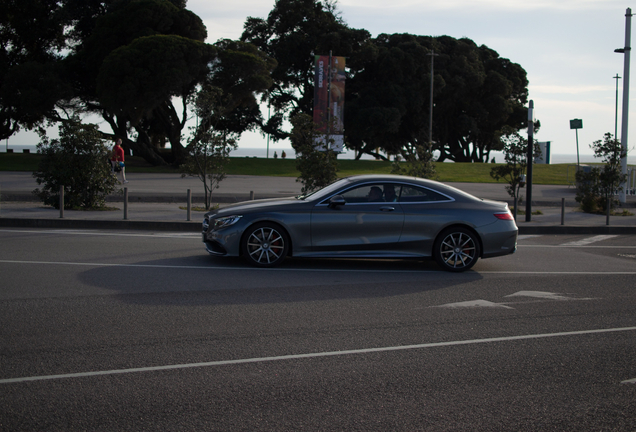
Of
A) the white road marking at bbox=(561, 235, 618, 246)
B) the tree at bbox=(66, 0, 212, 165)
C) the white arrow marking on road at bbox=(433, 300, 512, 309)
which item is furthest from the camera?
the tree at bbox=(66, 0, 212, 165)

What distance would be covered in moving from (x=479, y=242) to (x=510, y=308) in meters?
2.63

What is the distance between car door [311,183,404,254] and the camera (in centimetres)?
958

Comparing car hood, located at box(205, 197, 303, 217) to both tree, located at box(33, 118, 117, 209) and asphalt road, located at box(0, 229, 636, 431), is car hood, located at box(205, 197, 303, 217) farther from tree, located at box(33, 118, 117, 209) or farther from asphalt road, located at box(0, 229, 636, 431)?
tree, located at box(33, 118, 117, 209)

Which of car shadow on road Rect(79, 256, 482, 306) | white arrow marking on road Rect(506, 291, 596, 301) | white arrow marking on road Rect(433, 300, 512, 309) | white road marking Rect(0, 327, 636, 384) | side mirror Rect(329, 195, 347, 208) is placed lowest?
white road marking Rect(0, 327, 636, 384)

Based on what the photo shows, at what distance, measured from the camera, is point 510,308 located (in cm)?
735

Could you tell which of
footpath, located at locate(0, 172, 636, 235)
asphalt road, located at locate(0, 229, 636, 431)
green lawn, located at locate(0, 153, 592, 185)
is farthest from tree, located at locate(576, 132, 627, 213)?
green lawn, located at locate(0, 153, 592, 185)

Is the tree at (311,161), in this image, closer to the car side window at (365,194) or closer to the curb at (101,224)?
the curb at (101,224)

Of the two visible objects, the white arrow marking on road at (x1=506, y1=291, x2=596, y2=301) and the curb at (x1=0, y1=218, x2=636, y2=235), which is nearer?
the white arrow marking on road at (x1=506, y1=291, x2=596, y2=301)

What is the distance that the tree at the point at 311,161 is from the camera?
1788 cm

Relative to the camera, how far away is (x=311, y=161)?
1797 centimetres

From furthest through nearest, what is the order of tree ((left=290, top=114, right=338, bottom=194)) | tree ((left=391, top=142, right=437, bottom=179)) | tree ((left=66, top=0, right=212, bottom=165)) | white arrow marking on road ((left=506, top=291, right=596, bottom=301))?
1. tree ((left=66, top=0, right=212, bottom=165))
2. tree ((left=391, top=142, right=437, bottom=179))
3. tree ((left=290, top=114, right=338, bottom=194))
4. white arrow marking on road ((left=506, top=291, right=596, bottom=301))

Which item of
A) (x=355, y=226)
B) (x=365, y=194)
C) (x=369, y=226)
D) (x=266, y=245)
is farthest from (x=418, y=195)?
(x=266, y=245)

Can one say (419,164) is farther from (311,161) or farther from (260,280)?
(260,280)

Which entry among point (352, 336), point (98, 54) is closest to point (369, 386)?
point (352, 336)
